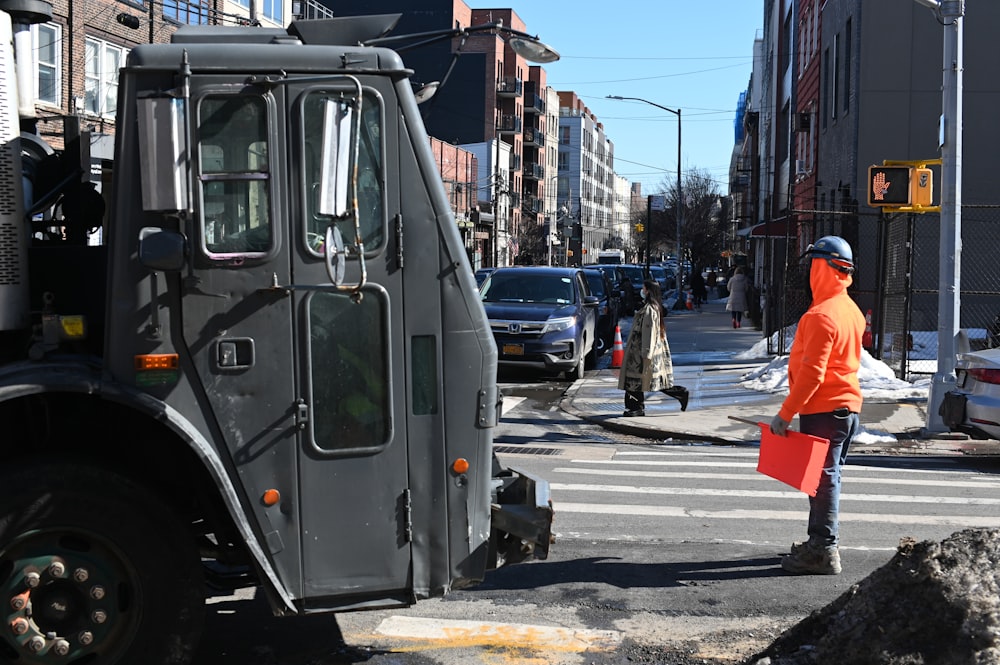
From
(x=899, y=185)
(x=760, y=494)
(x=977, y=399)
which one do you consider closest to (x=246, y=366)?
(x=760, y=494)

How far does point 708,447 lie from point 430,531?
850 cm

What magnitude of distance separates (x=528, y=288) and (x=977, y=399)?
9649mm

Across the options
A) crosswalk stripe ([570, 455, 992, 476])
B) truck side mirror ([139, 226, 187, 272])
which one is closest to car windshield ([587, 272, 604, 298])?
crosswalk stripe ([570, 455, 992, 476])

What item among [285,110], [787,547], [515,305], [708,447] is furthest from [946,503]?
[515,305]

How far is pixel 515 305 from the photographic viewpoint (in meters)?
18.6

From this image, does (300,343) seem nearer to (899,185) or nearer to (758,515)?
(758,515)

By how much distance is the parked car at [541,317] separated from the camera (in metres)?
17.7

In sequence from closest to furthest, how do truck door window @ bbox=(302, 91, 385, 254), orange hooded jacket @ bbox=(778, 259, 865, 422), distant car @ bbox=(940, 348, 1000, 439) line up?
1. truck door window @ bbox=(302, 91, 385, 254)
2. orange hooded jacket @ bbox=(778, 259, 865, 422)
3. distant car @ bbox=(940, 348, 1000, 439)

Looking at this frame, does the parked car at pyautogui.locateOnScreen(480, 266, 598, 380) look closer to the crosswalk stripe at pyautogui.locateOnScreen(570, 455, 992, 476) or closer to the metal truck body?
the crosswalk stripe at pyautogui.locateOnScreen(570, 455, 992, 476)

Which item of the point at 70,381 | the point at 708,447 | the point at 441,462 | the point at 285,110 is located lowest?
the point at 708,447

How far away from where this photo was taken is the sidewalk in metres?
12.5

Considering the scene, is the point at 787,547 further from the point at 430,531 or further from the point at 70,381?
the point at 70,381

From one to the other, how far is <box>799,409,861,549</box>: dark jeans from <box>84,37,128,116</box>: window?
94.1ft

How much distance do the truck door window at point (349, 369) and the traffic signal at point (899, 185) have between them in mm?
11065
